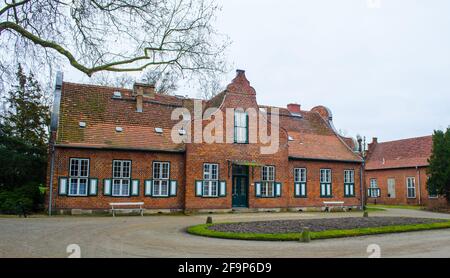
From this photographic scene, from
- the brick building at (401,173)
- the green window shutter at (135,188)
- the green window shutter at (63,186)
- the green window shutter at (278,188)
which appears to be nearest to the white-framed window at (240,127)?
the green window shutter at (278,188)

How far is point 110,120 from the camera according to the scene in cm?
2192

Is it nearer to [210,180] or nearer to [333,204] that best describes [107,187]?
[210,180]

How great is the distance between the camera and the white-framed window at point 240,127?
23.5 meters

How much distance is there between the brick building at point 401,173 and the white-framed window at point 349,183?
854 cm

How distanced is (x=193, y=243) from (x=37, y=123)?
18673 mm

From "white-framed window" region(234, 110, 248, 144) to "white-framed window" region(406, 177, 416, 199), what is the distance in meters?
19.0

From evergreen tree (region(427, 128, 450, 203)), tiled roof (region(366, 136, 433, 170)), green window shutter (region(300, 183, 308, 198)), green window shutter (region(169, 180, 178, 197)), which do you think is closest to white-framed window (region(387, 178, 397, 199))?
tiled roof (region(366, 136, 433, 170))

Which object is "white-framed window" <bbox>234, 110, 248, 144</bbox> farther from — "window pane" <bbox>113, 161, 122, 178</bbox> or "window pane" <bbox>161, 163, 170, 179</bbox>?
"window pane" <bbox>113, 161, 122, 178</bbox>

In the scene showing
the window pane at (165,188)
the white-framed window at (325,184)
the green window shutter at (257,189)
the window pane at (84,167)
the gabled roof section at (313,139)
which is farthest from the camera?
the white-framed window at (325,184)

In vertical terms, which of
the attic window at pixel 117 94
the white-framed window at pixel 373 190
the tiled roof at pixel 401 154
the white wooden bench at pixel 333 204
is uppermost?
the attic window at pixel 117 94

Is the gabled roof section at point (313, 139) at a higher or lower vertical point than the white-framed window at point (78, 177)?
higher

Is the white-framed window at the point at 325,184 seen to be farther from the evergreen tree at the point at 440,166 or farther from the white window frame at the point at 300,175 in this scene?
the evergreen tree at the point at 440,166

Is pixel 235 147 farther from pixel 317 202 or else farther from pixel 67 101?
pixel 67 101

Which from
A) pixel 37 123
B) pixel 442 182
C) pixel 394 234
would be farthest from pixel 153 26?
pixel 442 182
